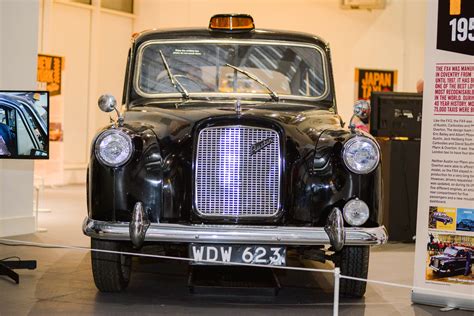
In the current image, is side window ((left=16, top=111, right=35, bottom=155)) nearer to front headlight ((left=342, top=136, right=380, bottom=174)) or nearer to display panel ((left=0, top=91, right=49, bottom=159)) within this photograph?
display panel ((left=0, top=91, right=49, bottom=159))

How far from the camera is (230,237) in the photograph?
187 inches

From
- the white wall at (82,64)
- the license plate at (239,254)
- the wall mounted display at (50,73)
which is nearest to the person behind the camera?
the license plate at (239,254)

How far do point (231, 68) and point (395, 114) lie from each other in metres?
2.97

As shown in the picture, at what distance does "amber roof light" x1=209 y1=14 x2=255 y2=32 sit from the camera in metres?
6.41

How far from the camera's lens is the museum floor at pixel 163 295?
5.07 metres

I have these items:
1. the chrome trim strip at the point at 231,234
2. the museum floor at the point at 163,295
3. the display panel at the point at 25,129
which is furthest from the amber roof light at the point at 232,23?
the chrome trim strip at the point at 231,234

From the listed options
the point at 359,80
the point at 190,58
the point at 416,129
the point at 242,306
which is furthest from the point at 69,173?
the point at 242,306

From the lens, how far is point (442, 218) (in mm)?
5242

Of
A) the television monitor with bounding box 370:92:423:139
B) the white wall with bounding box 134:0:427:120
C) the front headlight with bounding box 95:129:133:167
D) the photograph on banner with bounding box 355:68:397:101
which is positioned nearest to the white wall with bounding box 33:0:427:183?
the white wall with bounding box 134:0:427:120

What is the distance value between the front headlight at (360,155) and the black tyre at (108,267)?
160 cm

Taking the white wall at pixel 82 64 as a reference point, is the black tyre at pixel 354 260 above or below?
below

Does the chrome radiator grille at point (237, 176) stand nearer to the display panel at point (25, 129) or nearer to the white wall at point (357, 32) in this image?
the display panel at point (25, 129)

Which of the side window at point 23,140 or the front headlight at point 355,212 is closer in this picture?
the front headlight at point 355,212

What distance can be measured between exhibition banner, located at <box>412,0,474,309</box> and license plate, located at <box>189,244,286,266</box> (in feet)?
3.31
